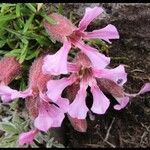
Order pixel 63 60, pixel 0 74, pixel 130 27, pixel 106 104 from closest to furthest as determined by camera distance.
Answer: pixel 63 60 → pixel 106 104 → pixel 0 74 → pixel 130 27

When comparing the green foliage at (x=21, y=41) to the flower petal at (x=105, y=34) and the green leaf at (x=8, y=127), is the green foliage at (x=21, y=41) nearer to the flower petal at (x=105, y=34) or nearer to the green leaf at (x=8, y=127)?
the green leaf at (x=8, y=127)

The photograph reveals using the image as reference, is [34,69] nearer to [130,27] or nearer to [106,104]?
[106,104]

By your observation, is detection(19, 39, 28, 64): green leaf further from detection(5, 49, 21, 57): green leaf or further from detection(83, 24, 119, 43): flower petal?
detection(83, 24, 119, 43): flower petal

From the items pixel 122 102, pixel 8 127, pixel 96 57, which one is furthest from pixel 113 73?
pixel 8 127

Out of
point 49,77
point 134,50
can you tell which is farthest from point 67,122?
point 134,50

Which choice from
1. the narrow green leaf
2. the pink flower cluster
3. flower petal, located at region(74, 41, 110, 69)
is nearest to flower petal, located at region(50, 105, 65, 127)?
the pink flower cluster

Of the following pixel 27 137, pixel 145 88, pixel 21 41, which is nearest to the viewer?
pixel 27 137

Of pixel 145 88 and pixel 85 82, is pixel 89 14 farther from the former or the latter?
pixel 145 88
